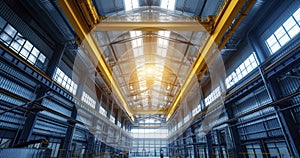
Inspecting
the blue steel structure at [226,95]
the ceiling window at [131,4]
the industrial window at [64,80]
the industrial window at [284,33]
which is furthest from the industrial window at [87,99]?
the industrial window at [284,33]

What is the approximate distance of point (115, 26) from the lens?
9891 mm

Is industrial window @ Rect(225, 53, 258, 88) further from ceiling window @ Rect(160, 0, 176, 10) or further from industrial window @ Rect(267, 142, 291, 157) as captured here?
ceiling window @ Rect(160, 0, 176, 10)

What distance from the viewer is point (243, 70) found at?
39.0 feet

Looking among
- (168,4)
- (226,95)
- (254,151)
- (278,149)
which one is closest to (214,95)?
(226,95)

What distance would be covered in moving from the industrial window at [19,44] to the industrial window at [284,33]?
1546 centimetres

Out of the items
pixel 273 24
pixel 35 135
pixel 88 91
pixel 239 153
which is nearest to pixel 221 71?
pixel 273 24

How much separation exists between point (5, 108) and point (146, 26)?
9.34 m

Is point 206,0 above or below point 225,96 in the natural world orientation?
above

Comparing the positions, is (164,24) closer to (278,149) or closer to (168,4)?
(168,4)

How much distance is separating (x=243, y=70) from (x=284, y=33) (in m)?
3.89

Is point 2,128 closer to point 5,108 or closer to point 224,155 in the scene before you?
point 5,108

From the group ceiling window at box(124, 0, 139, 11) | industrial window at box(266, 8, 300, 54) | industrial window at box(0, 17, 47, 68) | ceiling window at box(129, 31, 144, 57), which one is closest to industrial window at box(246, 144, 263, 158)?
industrial window at box(266, 8, 300, 54)

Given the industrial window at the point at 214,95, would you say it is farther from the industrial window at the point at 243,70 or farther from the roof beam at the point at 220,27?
the roof beam at the point at 220,27

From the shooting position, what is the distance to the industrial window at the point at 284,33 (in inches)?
310
